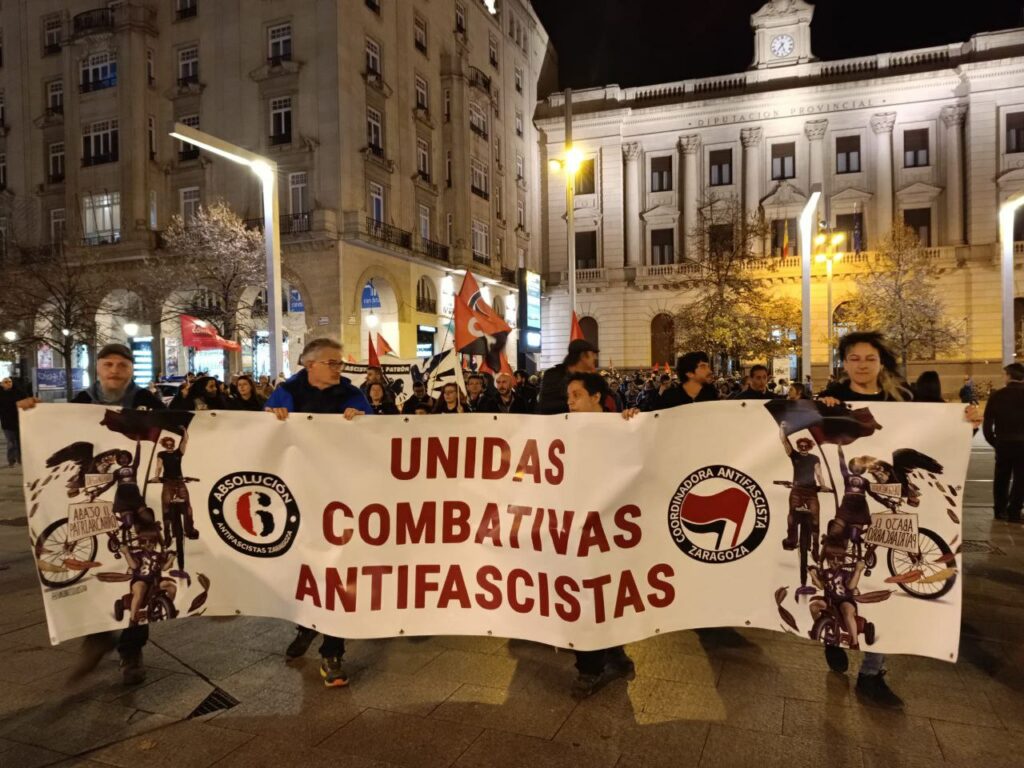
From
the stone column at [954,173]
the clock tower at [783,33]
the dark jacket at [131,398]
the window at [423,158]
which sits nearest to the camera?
the dark jacket at [131,398]

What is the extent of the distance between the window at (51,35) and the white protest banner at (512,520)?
3792 centimetres

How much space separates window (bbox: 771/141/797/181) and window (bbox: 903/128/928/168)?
5.70m

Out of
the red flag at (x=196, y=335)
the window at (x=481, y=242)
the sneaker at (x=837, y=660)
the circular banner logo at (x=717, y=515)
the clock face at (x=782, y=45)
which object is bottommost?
the sneaker at (x=837, y=660)

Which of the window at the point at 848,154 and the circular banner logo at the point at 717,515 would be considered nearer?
the circular banner logo at the point at 717,515

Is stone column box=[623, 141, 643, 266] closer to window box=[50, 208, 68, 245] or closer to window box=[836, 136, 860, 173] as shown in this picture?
window box=[836, 136, 860, 173]

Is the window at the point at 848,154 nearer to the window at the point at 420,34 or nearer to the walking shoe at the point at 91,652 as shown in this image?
the window at the point at 420,34

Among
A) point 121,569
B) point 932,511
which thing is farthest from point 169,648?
point 932,511

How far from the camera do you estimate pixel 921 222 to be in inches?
1549

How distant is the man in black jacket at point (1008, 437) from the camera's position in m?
8.16

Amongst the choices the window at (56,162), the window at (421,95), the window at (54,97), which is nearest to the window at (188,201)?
the window at (56,162)

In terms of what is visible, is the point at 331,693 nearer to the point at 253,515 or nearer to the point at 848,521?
the point at 253,515

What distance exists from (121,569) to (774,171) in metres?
43.0

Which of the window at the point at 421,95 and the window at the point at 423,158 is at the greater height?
the window at the point at 421,95

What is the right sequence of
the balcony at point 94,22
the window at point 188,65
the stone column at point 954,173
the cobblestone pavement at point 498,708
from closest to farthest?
the cobblestone pavement at point 498,708
the window at point 188,65
the balcony at point 94,22
the stone column at point 954,173
